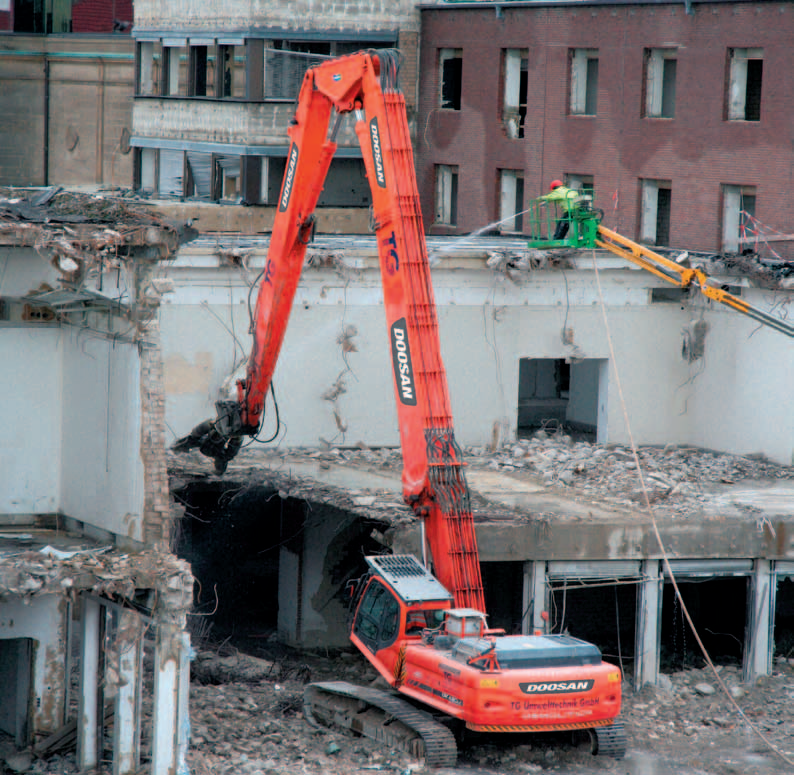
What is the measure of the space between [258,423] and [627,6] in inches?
629

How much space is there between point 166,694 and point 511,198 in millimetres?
23584

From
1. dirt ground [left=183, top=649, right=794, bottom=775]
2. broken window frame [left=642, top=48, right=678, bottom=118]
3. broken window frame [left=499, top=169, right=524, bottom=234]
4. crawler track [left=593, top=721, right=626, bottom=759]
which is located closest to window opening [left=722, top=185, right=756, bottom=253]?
broken window frame [left=642, top=48, right=678, bottom=118]

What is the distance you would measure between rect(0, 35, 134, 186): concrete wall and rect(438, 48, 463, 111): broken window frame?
550 inches

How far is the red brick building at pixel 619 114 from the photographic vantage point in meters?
29.2

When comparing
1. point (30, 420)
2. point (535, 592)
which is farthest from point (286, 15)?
point (30, 420)

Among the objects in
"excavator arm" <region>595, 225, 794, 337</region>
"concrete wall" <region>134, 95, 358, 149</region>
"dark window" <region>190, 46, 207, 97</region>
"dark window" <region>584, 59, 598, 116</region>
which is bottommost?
"excavator arm" <region>595, 225, 794, 337</region>

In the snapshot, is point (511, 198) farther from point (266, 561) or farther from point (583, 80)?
point (266, 561)

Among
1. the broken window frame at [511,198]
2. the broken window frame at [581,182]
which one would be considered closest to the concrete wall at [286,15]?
the broken window frame at [511,198]

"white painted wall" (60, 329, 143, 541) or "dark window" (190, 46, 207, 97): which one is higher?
"dark window" (190, 46, 207, 97)

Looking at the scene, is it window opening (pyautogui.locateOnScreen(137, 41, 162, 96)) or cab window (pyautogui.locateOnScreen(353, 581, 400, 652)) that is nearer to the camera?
cab window (pyautogui.locateOnScreen(353, 581, 400, 652))

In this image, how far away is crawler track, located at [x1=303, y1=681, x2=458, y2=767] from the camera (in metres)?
16.3

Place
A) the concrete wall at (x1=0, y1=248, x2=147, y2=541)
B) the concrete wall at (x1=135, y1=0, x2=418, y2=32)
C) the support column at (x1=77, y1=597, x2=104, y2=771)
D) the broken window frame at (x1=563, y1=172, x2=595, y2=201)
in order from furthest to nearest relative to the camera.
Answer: the concrete wall at (x1=135, y1=0, x2=418, y2=32) < the broken window frame at (x1=563, y1=172, x2=595, y2=201) < the concrete wall at (x1=0, y1=248, x2=147, y2=541) < the support column at (x1=77, y1=597, x2=104, y2=771)

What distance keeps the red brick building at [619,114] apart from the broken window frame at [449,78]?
0.09 feet

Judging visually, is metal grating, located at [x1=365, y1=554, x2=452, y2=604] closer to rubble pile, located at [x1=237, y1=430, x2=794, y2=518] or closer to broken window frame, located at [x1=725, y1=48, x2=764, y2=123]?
rubble pile, located at [x1=237, y1=430, x2=794, y2=518]
